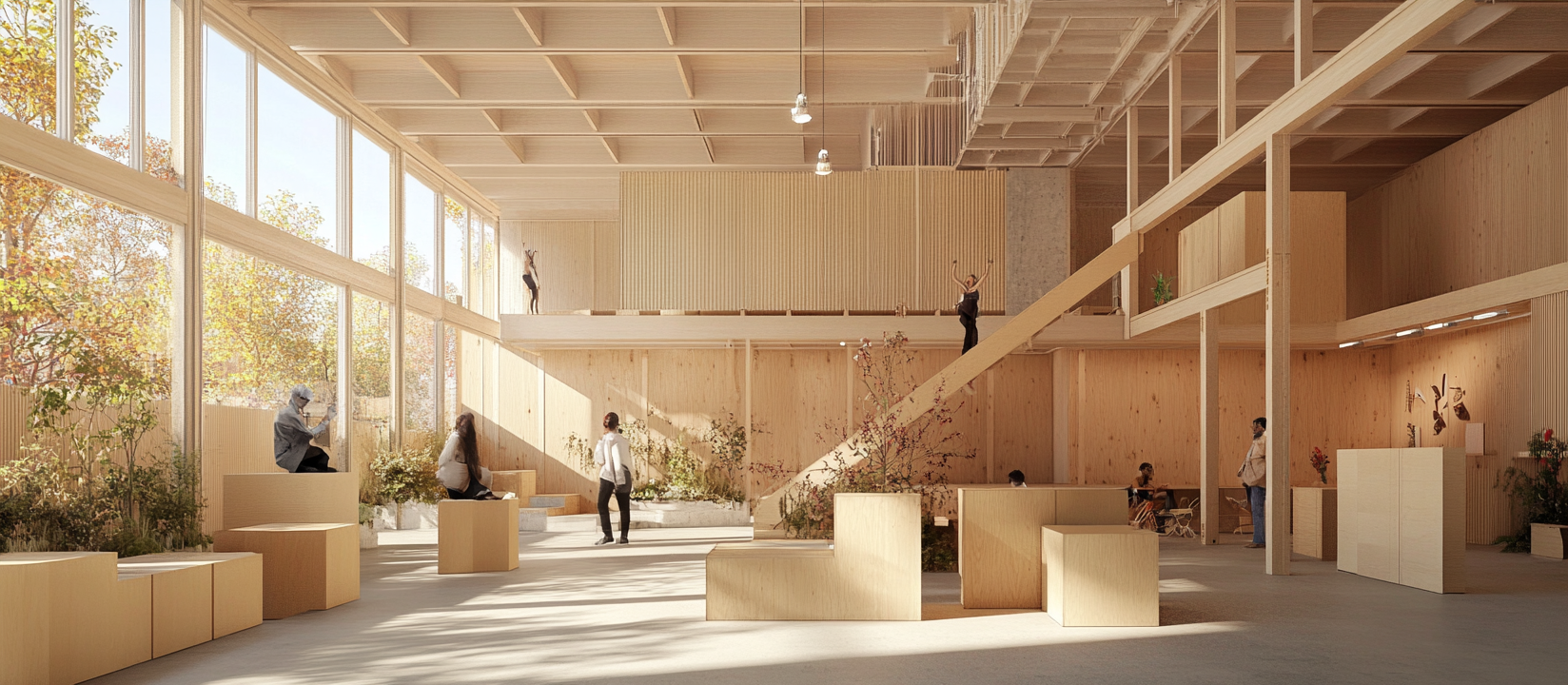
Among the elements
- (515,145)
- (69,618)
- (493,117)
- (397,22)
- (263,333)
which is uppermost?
(397,22)

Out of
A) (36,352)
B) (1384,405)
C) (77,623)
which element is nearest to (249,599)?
(77,623)

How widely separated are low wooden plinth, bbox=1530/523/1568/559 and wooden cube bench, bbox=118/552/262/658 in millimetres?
12127

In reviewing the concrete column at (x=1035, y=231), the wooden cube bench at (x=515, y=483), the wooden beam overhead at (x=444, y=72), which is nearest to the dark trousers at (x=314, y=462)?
the wooden beam overhead at (x=444, y=72)

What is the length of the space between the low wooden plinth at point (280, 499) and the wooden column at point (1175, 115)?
9.39 m

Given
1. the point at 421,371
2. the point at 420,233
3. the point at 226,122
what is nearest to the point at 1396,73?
the point at 226,122

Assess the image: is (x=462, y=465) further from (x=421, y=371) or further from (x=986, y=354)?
(x=421, y=371)

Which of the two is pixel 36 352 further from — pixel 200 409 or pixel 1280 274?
pixel 1280 274

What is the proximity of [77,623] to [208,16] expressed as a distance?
7631 millimetres

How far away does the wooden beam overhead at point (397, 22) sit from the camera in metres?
12.0

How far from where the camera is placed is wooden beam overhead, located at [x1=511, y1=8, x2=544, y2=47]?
39.7ft

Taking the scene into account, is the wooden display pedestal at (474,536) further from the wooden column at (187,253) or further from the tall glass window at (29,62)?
the tall glass window at (29,62)

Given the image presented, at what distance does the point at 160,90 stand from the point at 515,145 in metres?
7.71

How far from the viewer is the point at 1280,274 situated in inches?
365

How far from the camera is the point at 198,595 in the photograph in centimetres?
619
